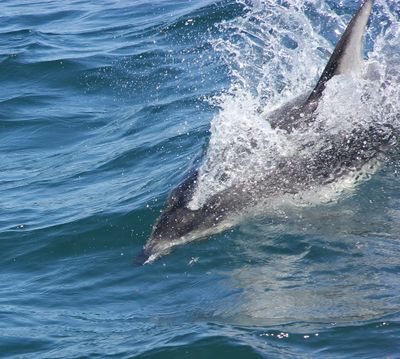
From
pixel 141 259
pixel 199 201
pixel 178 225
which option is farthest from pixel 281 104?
pixel 141 259

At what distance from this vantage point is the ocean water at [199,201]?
7.57 metres

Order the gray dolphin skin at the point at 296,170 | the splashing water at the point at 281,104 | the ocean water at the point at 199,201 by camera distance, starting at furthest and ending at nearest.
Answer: the splashing water at the point at 281,104, the gray dolphin skin at the point at 296,170, the ocean water at the point at 199,201

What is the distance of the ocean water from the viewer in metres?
7.57

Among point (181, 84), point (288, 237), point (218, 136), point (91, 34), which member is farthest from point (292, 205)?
point (91, 34)

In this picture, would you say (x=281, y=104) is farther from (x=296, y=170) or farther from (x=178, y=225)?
(x=178, y=225)

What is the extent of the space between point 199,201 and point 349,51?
2292mm

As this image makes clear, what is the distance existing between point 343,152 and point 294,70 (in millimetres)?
3404

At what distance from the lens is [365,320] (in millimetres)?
7211

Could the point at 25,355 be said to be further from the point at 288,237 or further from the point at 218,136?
the point at 218,136

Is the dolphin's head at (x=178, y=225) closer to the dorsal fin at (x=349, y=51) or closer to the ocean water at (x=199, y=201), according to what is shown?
the ocean water at (x=199, y=201)

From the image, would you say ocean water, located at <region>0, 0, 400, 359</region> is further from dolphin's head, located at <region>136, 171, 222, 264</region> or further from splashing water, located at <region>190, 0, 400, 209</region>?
dolphin's head, located at <region>136, 171, 222, 264</region>

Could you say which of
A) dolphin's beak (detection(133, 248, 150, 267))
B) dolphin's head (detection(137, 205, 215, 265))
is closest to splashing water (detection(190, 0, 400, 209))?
dolphin's head (detection(137, 205, 215, 265))

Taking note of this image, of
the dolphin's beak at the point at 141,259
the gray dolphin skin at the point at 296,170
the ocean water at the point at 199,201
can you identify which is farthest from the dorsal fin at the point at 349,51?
the dolphin's beak at the point at 141,259

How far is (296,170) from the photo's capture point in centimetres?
986
